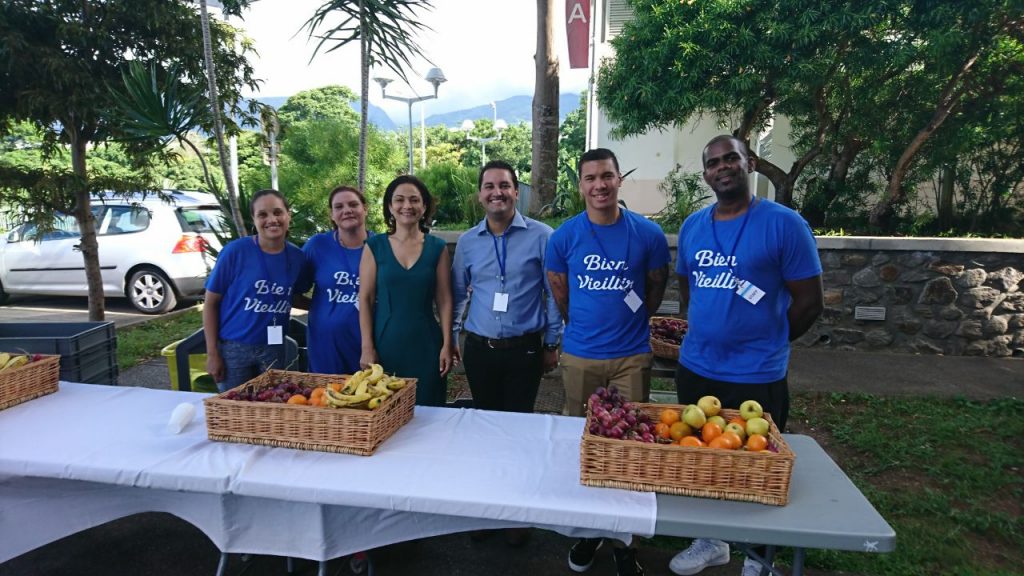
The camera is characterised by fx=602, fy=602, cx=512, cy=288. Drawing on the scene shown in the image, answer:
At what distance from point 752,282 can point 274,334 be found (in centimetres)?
234

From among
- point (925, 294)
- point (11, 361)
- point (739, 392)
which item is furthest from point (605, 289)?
point (925, 294)

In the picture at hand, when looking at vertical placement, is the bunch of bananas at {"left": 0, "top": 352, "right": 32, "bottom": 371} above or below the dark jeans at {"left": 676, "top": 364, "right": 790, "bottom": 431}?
above

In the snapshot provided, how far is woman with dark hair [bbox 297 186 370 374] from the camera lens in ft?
10.4

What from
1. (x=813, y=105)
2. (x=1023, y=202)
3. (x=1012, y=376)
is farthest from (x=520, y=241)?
(x=1023, y=202)

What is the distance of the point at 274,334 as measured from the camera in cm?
315

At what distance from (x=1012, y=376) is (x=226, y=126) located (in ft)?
25.0

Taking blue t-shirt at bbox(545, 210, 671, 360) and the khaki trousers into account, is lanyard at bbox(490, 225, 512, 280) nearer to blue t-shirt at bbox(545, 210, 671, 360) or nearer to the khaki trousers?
blue t-shirt at bbox(545, 210, 671, 360)

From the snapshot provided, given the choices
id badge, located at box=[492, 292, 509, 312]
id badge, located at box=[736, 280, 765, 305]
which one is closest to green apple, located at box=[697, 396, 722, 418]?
id badge, located at box=[736, 280, 765, 305]

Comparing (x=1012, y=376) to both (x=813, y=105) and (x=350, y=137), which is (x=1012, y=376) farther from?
(x=350, y=137)

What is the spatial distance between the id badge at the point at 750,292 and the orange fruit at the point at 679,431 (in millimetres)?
687

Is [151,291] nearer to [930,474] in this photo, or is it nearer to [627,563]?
[627,563]

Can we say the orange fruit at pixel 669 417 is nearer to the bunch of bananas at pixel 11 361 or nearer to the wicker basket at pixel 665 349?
the wicker basket at pixel 665 349

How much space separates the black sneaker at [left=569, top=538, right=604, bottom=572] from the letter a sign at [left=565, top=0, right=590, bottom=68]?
25.6 ft

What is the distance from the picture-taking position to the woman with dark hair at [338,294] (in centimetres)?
318
